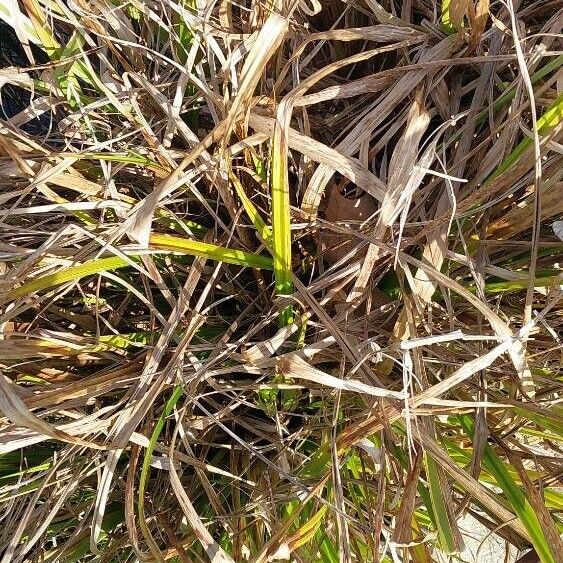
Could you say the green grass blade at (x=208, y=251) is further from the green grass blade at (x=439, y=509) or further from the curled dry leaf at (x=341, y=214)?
the green grass blade at (x=439, y=509)

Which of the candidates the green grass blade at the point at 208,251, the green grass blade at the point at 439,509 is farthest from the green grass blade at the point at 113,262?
the green grass blade at the point at 439,509

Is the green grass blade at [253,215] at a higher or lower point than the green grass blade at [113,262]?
higher

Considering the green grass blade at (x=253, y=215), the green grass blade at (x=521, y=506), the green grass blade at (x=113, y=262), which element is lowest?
the green grass blade at (x=521, y=506)

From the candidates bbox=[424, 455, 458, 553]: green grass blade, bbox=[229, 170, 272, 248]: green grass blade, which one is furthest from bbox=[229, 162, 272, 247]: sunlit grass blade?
bbox=[424, 455, 458, 553]: green grass blade

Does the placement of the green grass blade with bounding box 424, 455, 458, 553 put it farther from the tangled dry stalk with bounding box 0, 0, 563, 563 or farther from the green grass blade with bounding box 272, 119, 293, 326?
the green grass blade with bounding box 272, 119, 293, 326

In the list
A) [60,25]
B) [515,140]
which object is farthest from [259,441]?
[60,25]

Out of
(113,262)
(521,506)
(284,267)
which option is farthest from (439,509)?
(113,262)

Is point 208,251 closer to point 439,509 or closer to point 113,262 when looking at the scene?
point 113,262

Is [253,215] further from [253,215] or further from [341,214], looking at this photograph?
[341,214]

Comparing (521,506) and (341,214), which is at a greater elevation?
(341,214)
